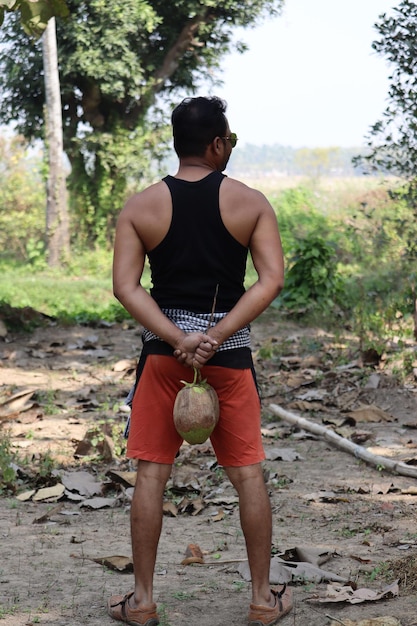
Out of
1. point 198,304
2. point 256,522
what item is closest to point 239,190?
point 198,304

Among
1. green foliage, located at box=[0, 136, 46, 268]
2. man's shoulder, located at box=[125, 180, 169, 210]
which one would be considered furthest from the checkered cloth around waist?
green foliage, located at box=[0, 136, 46, 268]

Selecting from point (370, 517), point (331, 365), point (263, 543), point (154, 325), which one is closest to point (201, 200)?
point (154, 325)

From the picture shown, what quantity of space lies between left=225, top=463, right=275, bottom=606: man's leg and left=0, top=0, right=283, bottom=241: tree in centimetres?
1802

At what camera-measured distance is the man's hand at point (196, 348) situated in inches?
125

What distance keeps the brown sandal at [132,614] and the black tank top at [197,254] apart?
1.11 metres

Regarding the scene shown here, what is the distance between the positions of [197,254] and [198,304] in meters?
0.19

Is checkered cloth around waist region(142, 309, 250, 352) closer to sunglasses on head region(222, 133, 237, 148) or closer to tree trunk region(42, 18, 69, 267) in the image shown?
sunglasses on head region(222, 133, 237, 148)

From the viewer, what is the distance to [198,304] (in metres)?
3.31

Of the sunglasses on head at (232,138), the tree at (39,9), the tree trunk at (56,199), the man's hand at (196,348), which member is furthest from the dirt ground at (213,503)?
the tree trunk at (56,199)

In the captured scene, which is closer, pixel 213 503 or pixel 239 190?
pixel 239 190

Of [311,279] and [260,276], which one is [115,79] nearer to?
[311,279]

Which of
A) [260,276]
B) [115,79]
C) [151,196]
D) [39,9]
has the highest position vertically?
[115,79]

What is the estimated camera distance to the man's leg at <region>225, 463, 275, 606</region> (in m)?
3.29

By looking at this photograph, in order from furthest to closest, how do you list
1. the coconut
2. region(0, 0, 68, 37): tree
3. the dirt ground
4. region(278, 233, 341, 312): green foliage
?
region(278, 233, 341, 312): green foliage → region(0, 0, 68, 37): tree → the dirt ground → the coconut
